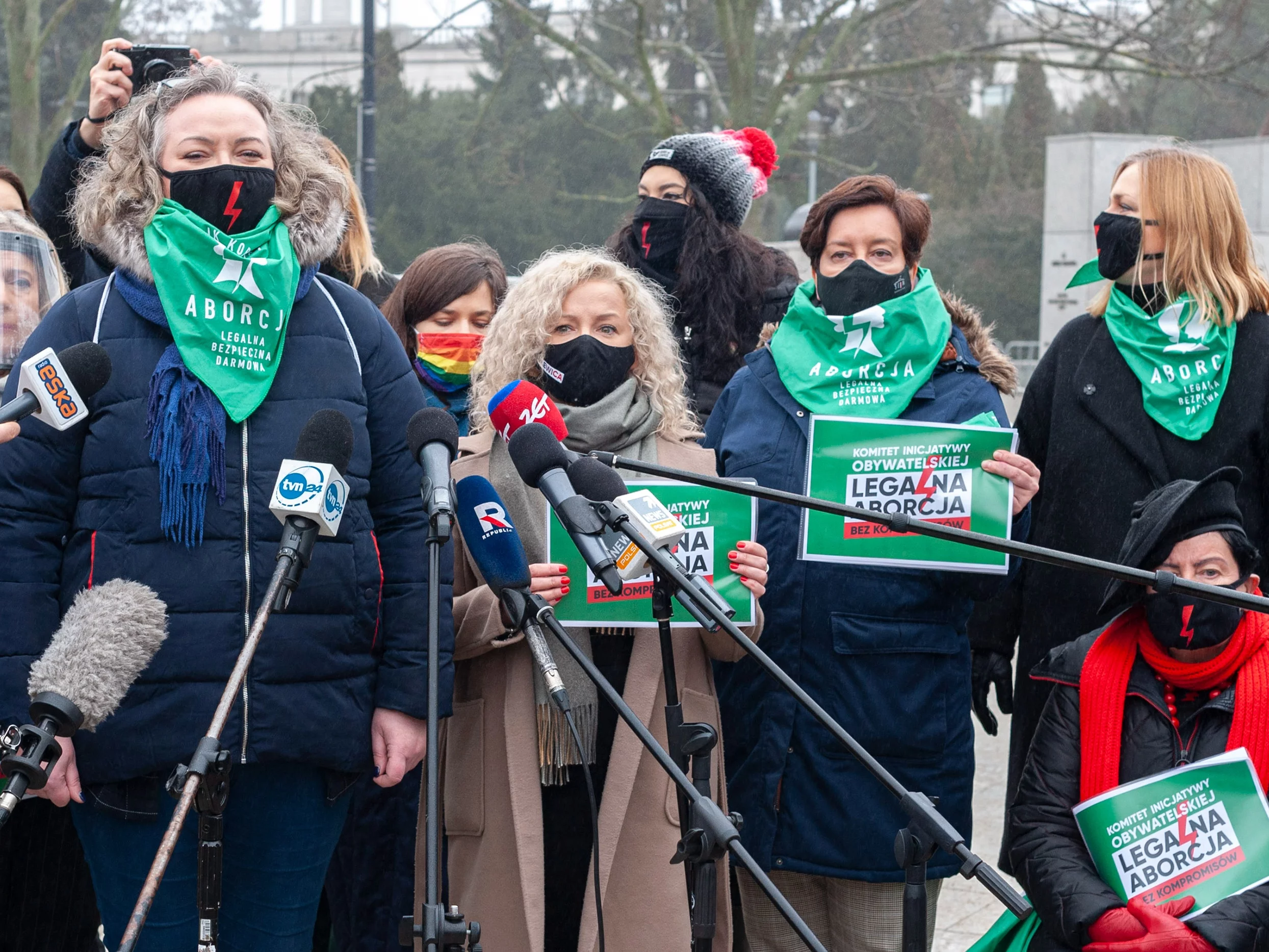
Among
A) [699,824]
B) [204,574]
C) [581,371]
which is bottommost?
[699,824]

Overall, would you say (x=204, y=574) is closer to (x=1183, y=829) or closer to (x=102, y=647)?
(x=102, y=647)

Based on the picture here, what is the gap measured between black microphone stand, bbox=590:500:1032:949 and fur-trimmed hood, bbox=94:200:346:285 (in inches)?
45.7

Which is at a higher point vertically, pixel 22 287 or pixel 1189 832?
pixel 22 287

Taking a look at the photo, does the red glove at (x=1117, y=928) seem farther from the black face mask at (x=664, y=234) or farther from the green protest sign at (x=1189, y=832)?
the black face mask at (x=664, y=234)

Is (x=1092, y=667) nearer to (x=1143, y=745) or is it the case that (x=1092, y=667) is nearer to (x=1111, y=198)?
(x=1143, y=745)

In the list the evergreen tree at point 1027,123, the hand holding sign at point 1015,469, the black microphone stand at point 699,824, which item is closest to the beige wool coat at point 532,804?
the hand holding sign at point 1015,469

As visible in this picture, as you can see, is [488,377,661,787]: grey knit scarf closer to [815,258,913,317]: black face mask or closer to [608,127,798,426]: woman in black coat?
[815,258,913,317]: black face mask

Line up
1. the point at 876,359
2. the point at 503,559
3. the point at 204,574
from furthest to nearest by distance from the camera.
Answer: the point at 876,359 → the point at 204,574 → the point at 503,559

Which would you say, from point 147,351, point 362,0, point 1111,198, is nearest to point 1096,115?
point 362,0

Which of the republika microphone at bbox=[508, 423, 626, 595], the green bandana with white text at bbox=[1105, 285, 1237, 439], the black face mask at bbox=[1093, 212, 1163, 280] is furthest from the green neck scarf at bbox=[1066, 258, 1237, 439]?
the republika microphone at bbox=[508, 423, 626, 595]

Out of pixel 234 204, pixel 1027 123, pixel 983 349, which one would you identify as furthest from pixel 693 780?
pixel 1027 123

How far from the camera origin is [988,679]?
4.35 metres

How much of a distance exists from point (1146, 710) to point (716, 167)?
2.55 meters

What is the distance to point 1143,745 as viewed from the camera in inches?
Result: 133
